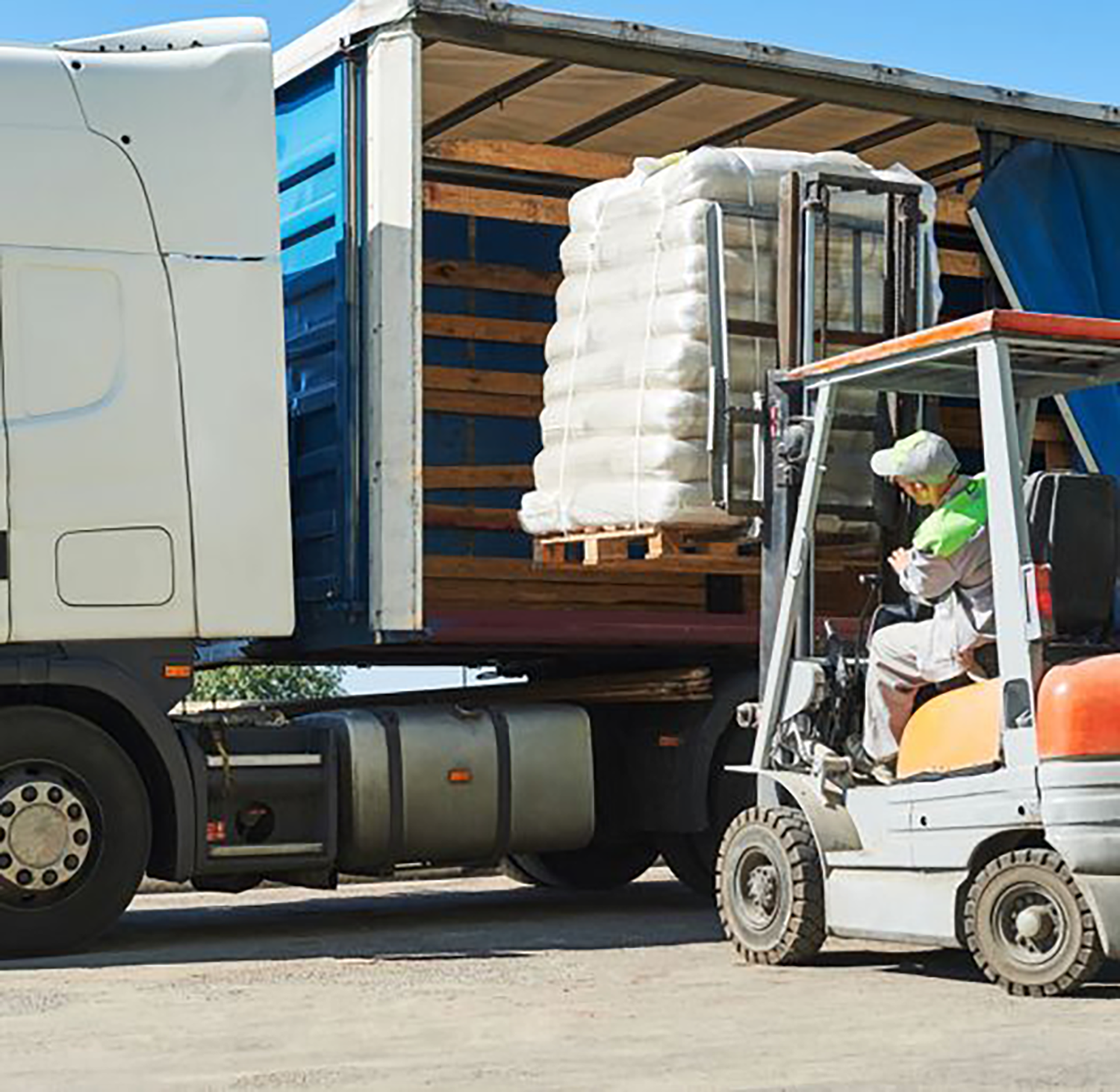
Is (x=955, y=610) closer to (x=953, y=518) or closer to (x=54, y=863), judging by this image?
(x=953, y=518)

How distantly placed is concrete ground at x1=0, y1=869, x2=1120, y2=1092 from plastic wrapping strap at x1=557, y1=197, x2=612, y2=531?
1875mm

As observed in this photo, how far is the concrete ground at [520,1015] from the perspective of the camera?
6312mm

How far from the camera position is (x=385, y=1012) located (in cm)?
772

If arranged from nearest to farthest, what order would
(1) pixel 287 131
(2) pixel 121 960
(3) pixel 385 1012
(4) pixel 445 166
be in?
(3) pixel 385 1012
(2) pixel 121 960
(1) pixel 287 131
(4) pixel 445 166

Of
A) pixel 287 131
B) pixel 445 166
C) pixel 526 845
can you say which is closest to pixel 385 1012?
pixel 526 845

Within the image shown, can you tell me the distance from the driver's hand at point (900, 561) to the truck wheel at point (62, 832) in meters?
3.37

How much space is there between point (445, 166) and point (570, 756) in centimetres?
313

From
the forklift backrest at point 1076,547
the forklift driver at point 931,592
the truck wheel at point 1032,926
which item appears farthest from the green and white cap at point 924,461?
the truck wheel at point 1032,926

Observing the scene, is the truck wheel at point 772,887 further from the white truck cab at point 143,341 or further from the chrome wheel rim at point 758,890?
the white truck cab at point 143,341

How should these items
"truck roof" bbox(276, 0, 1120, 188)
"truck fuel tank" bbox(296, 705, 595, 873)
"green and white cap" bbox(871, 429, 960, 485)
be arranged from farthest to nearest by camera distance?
"truck fuel tank" bbox(296, 705, 595, 873)
"truck roof" bbox(276, 0, 1120, 188)
"green and white cap" bbox(871, 429, 960, 485)

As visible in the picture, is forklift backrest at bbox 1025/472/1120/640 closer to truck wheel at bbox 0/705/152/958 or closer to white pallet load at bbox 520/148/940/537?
white pallet load at bbox 520/148/940/537

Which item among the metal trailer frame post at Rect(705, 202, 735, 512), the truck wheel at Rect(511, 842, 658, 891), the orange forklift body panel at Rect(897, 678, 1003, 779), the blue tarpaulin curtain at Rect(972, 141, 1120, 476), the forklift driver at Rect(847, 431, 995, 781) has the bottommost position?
the truck wheel at Rect(511, 842, 658, 891)

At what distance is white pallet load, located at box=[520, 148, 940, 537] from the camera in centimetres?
981

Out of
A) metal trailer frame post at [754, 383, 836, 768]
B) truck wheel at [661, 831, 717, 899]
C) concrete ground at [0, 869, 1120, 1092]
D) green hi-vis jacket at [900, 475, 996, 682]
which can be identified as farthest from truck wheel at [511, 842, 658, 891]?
green hi-vis jacket at [900, 475, 996, 682]
